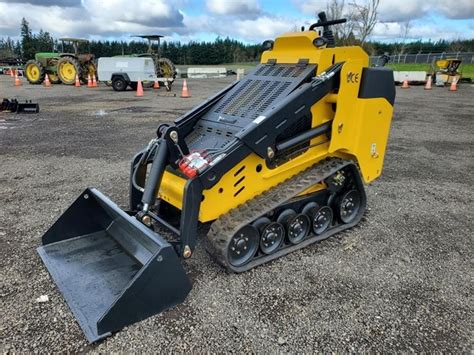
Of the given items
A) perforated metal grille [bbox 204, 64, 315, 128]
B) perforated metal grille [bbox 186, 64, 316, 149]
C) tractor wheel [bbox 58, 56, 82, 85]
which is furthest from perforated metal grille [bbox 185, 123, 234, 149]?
tractor wheel [bbox 58, 56, 82, 85]

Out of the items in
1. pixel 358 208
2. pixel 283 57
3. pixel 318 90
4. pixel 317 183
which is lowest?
pixel 358 208

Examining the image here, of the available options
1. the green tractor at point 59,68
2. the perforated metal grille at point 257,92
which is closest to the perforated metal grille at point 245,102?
the perforated metal grille at point 257,92

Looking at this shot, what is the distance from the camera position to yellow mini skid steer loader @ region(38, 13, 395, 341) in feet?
10.2

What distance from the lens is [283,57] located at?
4387 millimetres

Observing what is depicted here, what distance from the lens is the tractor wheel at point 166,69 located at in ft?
66.3

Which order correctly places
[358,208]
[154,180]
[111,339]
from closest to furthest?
[111,339] → [154,180] → [358,208]

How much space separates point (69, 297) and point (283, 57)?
10.6ft

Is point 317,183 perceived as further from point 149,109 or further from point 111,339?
point 149,109

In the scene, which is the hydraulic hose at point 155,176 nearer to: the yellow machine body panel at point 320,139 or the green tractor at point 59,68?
the yellow machine body panel at point 320,139

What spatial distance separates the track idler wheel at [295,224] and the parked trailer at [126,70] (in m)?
15.7

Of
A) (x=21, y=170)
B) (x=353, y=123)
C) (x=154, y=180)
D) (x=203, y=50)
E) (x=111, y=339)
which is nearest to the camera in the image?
(x=111, y=339)

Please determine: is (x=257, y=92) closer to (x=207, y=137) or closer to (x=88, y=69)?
(x=207, y=137)

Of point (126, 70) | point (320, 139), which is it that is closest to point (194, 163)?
point (320, 139)

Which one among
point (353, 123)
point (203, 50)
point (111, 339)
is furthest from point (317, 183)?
point (203, 50)
